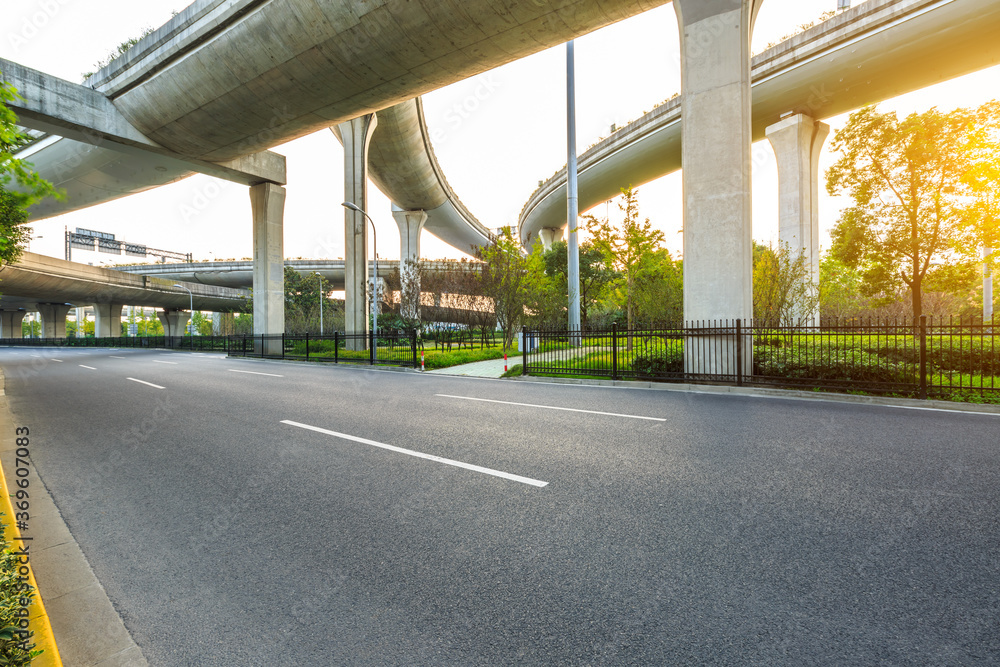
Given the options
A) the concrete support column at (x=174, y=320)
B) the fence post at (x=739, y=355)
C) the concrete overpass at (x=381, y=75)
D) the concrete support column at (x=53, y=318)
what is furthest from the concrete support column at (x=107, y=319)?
the fence post at (x=739, y=355)

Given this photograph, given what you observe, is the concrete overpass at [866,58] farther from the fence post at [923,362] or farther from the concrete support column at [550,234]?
the concrete support column at [550,234]

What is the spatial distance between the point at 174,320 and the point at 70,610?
272ft

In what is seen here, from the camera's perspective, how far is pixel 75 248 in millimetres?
65250

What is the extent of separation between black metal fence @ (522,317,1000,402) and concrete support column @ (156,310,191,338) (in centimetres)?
7615

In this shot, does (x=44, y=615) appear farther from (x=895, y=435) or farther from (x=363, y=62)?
(x=363, y=62)

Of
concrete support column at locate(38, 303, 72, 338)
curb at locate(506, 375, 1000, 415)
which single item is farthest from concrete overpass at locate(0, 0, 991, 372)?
concrete support column at locate(38, 303, 72, 338)

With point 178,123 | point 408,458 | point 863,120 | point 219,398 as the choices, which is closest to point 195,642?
point 408,458

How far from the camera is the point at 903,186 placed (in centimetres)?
1902

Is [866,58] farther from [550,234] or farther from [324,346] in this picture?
[550,234]

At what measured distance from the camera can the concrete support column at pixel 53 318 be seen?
59469 millimetres

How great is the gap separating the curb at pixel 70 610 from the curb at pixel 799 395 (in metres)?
10.2

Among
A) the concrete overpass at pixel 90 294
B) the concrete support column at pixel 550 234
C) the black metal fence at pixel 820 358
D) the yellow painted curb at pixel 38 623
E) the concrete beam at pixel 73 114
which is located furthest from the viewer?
the concrete support column at pixel 550 234

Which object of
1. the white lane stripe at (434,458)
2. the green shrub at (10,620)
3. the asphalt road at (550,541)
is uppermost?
the green shrub at (10,620)

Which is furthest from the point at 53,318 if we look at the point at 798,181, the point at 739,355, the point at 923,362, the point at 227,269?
the point at 923,362
